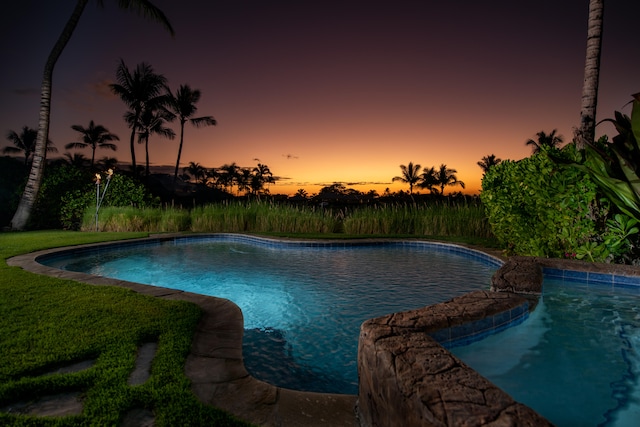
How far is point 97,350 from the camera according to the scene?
251 centimetres

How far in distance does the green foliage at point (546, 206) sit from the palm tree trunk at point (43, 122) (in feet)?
46.7

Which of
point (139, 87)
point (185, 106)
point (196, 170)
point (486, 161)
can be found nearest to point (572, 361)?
point (139, 87)

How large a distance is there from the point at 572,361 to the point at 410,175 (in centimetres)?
4335

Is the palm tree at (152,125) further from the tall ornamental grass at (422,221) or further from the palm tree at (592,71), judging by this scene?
the palm tree at (592,71)

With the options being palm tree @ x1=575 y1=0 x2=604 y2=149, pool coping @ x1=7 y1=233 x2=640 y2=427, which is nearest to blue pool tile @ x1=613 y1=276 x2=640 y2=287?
palm tree @ x1=575 y1=0 x2=604 y2=149

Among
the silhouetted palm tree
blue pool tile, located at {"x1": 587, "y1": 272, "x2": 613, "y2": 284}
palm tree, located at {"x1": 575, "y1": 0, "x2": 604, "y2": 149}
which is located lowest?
blue pool tile, located at {"x1": 587, "y1": 272, "x2": 613, "y2": 284}

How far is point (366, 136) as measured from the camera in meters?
20.5

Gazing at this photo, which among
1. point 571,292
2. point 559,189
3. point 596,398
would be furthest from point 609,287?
point 596,398

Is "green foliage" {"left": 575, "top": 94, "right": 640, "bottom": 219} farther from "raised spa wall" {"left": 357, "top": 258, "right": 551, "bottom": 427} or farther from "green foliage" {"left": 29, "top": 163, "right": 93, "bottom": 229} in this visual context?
"green foliage" {"left": 29, "top": 163, "right": 93, "bottom": 229}

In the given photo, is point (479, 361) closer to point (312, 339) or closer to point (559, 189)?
point (312, 339)

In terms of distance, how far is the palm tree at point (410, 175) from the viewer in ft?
146

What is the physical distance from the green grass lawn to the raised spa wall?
0.73 m

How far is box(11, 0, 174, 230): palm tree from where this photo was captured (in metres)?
12.0

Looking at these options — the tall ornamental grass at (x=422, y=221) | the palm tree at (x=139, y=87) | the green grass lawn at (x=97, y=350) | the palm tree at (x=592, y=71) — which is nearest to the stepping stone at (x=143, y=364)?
the green grass lawn at (x=97, y=350)
